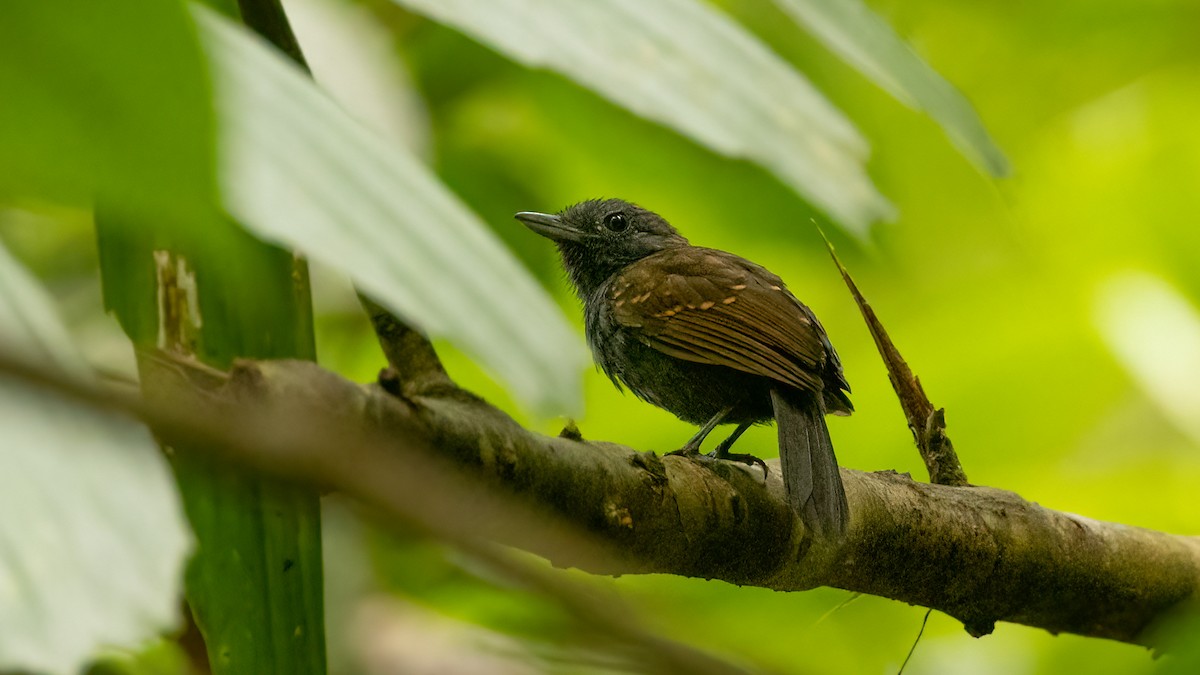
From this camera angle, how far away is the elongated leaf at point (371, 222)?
0.43 meters

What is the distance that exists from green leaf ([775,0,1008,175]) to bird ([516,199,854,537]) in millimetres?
1368

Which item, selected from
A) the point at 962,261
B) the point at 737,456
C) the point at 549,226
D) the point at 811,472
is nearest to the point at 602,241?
the point at 549,226

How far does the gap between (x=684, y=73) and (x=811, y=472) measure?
156cm

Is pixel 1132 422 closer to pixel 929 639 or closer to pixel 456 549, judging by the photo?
pixel 929 639

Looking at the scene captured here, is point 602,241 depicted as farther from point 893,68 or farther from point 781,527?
point 893,68

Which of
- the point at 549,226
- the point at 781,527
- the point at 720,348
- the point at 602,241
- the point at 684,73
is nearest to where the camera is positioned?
the point at 684,73

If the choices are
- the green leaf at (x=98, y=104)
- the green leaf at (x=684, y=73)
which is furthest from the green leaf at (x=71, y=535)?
the green leaf at (x=684, y=73)

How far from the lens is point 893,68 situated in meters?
0.90

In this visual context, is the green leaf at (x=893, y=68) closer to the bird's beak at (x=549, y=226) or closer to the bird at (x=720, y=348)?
the bird at (x=720, y=348)

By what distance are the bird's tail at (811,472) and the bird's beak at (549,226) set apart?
110 centimetres

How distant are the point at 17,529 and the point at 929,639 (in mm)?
3542

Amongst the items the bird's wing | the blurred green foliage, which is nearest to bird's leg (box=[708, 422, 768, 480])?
the bird's wing

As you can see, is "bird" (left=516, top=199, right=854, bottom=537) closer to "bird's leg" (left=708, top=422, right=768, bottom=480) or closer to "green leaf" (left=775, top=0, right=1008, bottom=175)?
"bird's leg" (left=708, top=422, right=768, bottom=480)

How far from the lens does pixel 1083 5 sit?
155 inches
